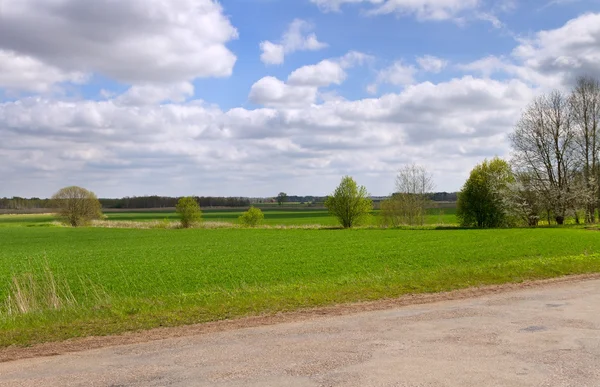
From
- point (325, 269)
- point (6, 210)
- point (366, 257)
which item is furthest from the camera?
point (6, 210)

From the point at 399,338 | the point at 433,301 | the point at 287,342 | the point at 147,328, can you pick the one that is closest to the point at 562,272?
the point at 433,301

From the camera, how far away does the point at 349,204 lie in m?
76.8

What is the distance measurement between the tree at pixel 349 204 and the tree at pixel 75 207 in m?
53.5

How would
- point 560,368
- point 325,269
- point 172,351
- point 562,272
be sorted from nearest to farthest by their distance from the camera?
point 560,368 < point 172,351 < point 562,272 < point 325,269

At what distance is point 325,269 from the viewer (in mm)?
22469

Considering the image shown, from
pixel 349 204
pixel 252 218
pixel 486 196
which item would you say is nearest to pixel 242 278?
pixel 486 196

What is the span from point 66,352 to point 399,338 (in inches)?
225

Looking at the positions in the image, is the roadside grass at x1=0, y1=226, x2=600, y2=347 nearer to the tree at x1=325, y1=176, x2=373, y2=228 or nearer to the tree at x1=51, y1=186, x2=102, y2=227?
the tree at x1=325, y1=176, x2=373, y2=228

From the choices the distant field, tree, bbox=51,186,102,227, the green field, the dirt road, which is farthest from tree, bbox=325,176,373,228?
the dirt road

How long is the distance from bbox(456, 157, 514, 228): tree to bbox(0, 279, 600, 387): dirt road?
5147cm

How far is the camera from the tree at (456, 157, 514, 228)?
59312 millimetres

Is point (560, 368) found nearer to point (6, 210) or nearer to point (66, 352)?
point (66, 352)

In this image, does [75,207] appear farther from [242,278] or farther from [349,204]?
[242,278]

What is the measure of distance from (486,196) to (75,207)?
80.5 m
